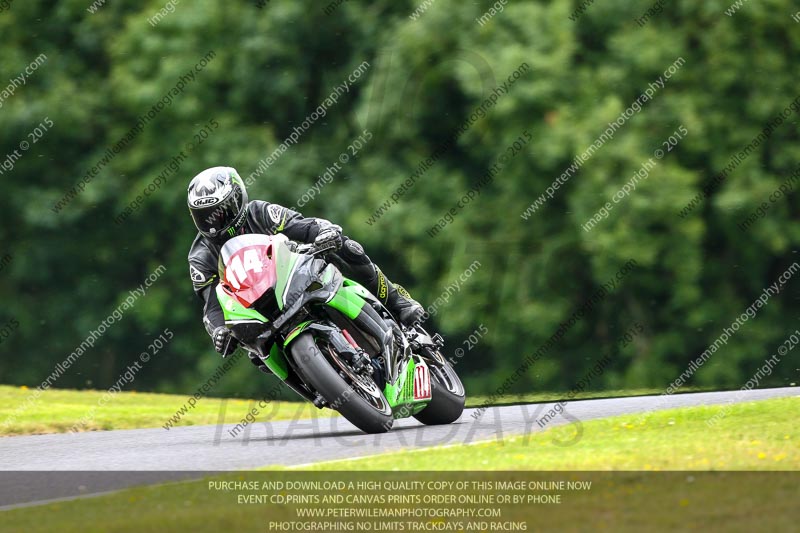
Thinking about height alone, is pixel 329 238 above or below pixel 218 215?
above

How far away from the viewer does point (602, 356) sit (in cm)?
2441

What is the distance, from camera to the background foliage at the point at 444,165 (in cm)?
2173

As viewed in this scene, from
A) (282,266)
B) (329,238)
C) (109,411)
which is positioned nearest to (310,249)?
(329,238)

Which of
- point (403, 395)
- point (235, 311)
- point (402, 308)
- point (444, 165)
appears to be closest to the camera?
point (235, 311)

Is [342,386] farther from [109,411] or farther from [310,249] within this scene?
[109,411]

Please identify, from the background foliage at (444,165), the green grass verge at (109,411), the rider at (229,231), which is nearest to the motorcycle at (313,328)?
the rider at (229,231)

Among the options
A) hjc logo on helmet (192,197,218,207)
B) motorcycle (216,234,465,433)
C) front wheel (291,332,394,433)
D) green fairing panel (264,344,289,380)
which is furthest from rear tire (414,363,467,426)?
hjc logo on helmet (192,197,218,207)

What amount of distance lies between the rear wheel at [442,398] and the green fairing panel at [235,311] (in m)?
1.79

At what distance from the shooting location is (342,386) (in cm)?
850

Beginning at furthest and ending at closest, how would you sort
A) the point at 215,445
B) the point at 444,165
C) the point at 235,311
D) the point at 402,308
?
the point at 444,165, the point at 402,308, the point at 215,445, the point at 235,311

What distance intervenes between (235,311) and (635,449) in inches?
114

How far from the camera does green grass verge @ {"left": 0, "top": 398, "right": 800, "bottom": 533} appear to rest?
5.95 m

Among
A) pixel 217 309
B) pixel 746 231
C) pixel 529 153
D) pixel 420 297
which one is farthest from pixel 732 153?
pixel 217 309

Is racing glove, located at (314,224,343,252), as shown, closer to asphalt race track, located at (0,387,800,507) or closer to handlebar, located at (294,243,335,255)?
handlebar, located at (294,243,335,255)
